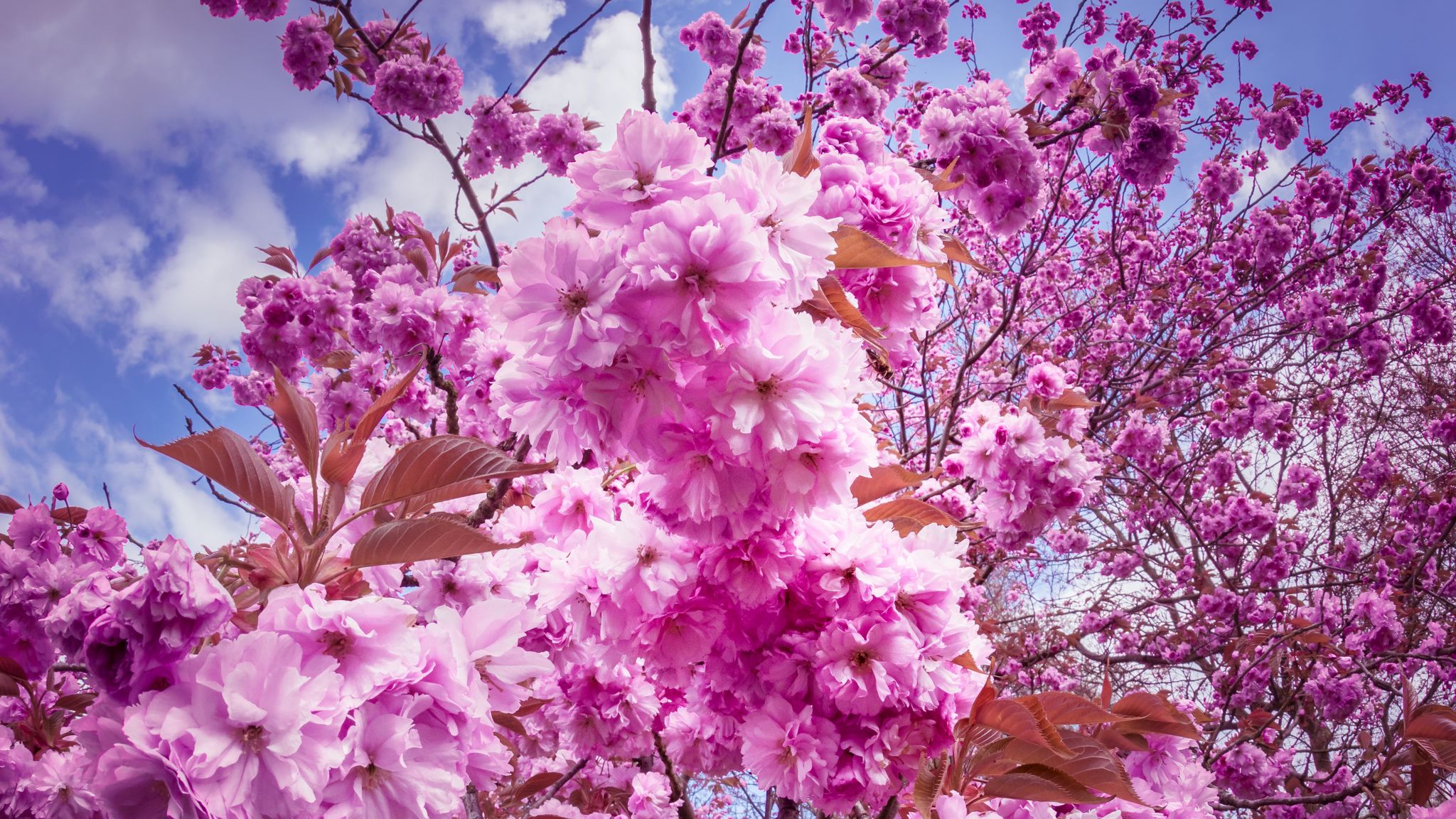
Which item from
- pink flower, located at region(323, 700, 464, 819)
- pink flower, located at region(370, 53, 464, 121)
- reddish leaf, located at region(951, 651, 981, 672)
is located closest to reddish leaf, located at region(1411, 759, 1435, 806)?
reddish leaf, located at region(951, 651, 981, 672)

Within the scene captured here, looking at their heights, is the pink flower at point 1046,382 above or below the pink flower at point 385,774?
above

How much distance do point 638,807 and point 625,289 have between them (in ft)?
7.52

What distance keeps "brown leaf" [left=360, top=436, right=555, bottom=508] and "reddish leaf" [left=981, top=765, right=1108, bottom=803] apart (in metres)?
0.81

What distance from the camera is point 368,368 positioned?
293 cm

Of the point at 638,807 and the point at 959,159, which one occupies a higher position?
the point at 959,159

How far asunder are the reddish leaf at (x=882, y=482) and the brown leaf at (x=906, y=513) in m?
0.02

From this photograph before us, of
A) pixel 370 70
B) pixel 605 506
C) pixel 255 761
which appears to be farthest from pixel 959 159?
pixel 370 70

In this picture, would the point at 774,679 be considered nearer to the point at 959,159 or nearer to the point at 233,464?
the point at 233,464

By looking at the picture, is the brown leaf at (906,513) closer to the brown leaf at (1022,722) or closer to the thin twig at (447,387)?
the brown leaf at (1022,722)

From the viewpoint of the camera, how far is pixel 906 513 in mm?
1246

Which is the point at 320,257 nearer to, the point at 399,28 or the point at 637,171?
the point at 399,28

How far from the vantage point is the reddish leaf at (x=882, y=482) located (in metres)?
1.22

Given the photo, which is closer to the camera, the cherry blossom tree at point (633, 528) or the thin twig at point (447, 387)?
the cherry blossom tree at point (633, 528)

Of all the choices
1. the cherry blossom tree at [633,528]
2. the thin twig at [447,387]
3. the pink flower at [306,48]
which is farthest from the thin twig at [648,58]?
the pink flower at [306,48]
